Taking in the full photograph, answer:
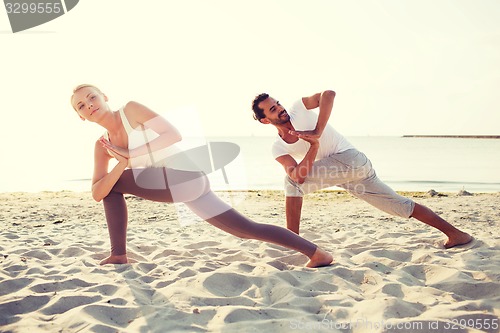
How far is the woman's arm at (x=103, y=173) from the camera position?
3.42 m

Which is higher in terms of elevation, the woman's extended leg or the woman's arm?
the woman's arm

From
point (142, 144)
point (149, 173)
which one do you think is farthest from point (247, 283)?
point (142, 144)

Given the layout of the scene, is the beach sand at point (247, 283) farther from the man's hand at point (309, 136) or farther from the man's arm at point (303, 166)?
the man's hand at point (309, 136)

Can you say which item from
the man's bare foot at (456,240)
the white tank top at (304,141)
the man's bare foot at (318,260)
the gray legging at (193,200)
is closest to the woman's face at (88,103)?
the gray legging at (193,200)

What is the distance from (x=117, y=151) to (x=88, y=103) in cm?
42

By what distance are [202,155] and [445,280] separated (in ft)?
6.62

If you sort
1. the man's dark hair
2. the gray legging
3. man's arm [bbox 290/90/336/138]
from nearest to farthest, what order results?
the gray legging, man's arm [bbox 290/90/336/138], the man's dark hair

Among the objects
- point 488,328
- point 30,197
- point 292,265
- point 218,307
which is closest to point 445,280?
point 488,328

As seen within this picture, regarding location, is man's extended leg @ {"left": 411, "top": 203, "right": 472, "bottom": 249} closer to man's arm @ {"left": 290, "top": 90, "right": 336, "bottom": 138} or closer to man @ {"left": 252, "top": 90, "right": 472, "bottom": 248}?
man @ {"left": 252, "top": 90, "right": 472, "bottom": 248}

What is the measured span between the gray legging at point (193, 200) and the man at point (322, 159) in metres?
0.69

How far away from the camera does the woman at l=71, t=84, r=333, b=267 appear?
133 inches

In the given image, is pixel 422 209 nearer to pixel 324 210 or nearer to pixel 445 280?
pixel 445 280

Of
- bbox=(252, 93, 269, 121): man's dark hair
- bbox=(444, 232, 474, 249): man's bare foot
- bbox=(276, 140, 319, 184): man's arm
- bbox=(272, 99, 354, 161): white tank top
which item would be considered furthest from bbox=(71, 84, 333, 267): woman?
bbox=(444, 232, 474, 249): man's bare foot

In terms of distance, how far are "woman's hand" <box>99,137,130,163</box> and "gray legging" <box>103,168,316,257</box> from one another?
0.48 ft
